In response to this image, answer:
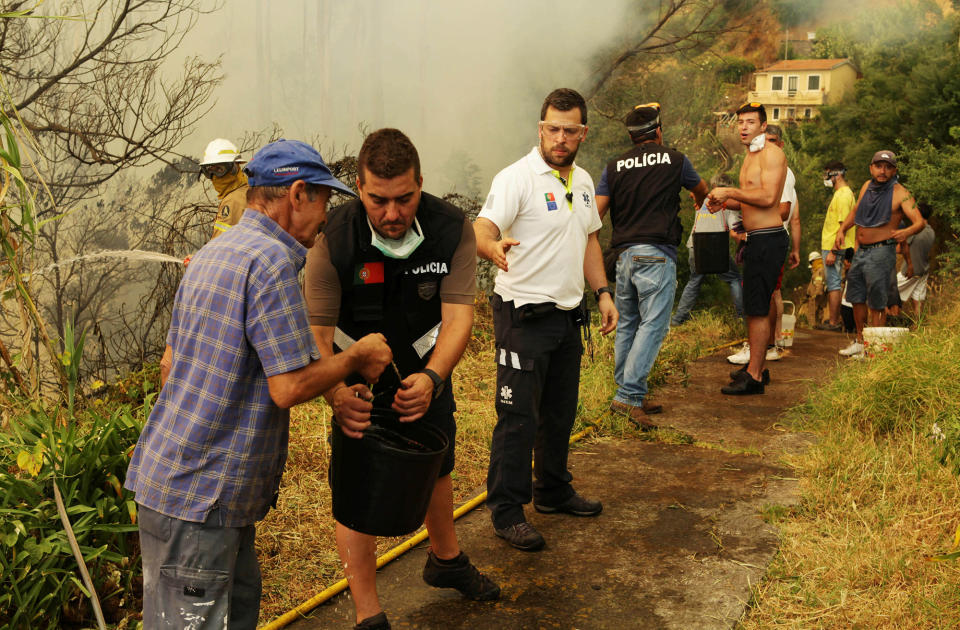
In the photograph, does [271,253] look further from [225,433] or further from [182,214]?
[182,214]

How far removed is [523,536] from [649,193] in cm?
271

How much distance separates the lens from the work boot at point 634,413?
17.6ft

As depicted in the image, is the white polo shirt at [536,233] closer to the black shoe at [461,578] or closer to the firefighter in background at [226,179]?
the black shoe at [461,578]

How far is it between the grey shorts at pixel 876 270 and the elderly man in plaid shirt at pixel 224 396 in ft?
22.7

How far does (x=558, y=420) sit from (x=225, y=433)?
6.97ft

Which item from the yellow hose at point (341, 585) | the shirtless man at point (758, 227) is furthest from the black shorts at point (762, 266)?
the yellow hose at point (341, 585)

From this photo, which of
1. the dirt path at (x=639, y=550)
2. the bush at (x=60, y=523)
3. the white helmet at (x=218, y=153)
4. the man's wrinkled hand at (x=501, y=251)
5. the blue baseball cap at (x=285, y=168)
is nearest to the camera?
the blue baseball cap at (x=285, y=168)

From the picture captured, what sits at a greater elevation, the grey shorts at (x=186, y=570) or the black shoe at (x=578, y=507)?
the grey shorts at (x=186, y=570)

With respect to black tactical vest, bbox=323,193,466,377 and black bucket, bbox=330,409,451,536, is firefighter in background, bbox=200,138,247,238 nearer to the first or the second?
black tactical vest, bbox=323,193,466,377

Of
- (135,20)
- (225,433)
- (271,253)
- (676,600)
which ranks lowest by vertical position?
(676,600)

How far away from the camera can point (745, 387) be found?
6270 mm

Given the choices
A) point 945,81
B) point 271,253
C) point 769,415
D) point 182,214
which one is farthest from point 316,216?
point 945,81

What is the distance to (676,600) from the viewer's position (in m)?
3.20

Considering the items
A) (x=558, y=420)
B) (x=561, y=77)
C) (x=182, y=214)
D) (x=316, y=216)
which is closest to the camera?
(x=316, y=216)
